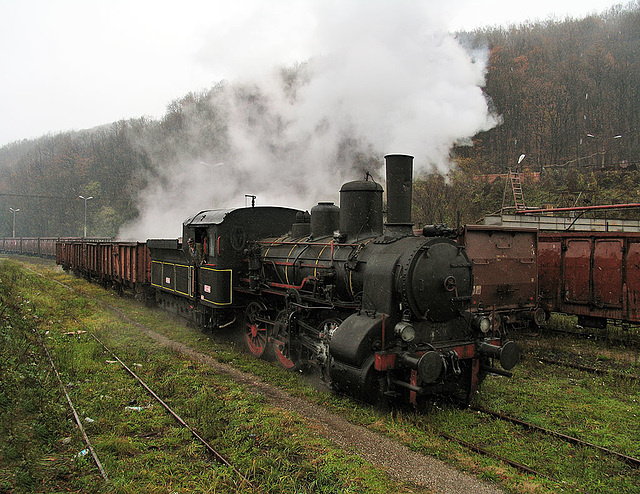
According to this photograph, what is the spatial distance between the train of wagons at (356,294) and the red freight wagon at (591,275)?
4.83 ft

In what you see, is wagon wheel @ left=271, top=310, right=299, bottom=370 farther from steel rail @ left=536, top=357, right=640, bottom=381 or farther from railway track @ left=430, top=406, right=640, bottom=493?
steel rail @ left=536, top=357, right=640, bottom=381

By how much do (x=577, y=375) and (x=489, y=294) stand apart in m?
2.78

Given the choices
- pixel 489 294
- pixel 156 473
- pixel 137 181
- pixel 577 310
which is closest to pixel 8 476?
pixel 156 473

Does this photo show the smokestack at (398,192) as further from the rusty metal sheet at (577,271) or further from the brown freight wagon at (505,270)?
the rusty metal sheet at (577,271)

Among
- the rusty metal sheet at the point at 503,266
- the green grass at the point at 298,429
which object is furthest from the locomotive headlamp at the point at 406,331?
the rusty metal sheet at the point at 503,266

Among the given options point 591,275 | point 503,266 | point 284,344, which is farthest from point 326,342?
point 591,275

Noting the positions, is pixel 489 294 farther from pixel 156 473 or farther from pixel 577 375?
pixel 156 473

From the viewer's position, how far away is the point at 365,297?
6344mm

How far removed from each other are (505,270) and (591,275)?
2.41 m

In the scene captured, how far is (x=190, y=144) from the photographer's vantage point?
2867cm

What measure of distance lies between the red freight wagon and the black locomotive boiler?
6.06 meters

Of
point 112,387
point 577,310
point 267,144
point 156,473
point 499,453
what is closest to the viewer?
point 156,473

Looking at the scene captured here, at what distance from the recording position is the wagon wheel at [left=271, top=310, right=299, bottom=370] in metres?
7.96

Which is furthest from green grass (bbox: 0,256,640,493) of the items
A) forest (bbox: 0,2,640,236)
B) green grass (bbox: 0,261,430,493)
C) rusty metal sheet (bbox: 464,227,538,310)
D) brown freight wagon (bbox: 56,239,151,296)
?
forest (bbox: 0,2,640,236)
